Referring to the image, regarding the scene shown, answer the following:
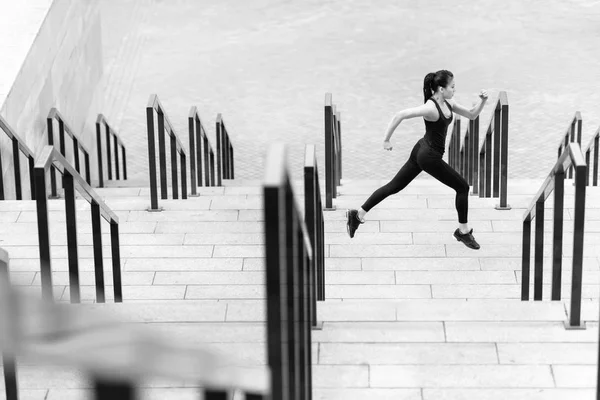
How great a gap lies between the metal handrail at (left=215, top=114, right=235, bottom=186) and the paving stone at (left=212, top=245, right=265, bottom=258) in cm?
324

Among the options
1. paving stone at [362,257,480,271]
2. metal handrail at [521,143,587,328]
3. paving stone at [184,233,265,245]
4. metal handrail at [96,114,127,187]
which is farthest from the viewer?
metal handrail at [96,114,127,187]

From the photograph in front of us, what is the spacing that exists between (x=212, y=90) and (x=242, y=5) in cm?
368

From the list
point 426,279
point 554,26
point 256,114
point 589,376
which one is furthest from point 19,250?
point 554,26

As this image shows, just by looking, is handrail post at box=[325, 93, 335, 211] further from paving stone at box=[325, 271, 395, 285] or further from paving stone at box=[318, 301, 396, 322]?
paving stone at box=[318, 301, 396, 322]

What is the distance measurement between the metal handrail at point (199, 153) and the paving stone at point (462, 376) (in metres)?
4.48

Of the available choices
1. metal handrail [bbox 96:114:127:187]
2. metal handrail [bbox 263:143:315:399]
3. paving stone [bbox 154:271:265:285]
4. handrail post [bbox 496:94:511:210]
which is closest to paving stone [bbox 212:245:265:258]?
paving stone [bbox 154:271:265:285]

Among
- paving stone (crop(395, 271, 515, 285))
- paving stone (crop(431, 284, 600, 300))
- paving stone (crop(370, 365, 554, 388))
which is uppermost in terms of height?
paving stone (crop(395, 271, 515, 285))

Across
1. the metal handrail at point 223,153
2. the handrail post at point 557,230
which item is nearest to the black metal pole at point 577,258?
the handrail post at point 557,230

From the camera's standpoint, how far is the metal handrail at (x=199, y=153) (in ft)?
28.3

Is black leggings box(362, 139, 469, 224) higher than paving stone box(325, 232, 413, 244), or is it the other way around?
black leggings box(362, 139, 469, 224)

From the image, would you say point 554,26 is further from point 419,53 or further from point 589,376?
point 589,376

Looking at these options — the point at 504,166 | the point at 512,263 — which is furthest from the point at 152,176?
the point at 512,263

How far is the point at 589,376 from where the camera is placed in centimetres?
407

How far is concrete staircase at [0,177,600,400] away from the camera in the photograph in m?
4.12
